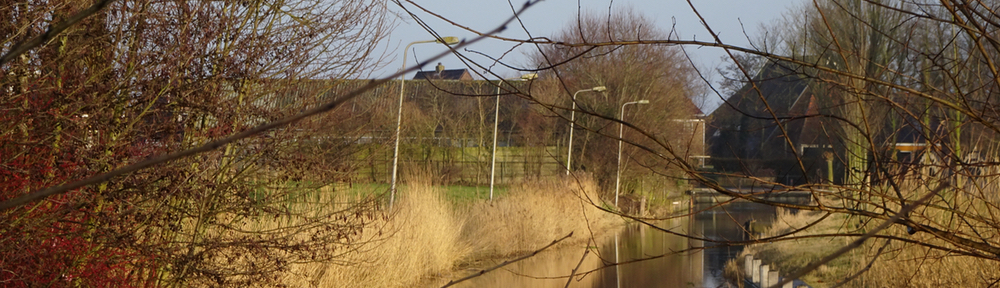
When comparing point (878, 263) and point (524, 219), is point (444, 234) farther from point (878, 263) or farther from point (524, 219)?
point (878, 263)

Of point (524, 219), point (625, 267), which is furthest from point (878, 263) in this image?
point (524, 219)

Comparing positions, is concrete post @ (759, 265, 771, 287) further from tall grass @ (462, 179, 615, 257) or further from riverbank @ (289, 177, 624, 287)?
tall grass @ (462, 179, 615, 257)

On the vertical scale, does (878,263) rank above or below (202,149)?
below

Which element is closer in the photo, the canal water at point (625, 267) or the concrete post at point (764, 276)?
the concrete post at point (764, 276)

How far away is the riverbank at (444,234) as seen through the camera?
363 inches

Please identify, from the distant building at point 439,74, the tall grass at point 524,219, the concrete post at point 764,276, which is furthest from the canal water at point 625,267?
the distant building at point 439,74

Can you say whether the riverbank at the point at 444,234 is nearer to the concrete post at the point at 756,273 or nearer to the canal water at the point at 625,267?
the canal water at the point at 625,267

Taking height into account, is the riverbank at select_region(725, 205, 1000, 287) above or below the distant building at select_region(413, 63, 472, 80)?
below

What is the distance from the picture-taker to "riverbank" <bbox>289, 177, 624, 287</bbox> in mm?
9227

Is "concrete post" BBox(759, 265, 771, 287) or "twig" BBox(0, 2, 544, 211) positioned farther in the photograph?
"concrete post" BBox(759, 265, 771, 287)

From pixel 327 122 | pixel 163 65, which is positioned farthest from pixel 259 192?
pixel 163 65

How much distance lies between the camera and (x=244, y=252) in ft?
19.2

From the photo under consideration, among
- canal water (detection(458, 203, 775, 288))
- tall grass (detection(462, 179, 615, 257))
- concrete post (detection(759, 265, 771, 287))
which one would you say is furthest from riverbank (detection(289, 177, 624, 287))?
concrete post (detection(759, 265, 771, 287))

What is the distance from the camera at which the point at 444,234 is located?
1292 cm
